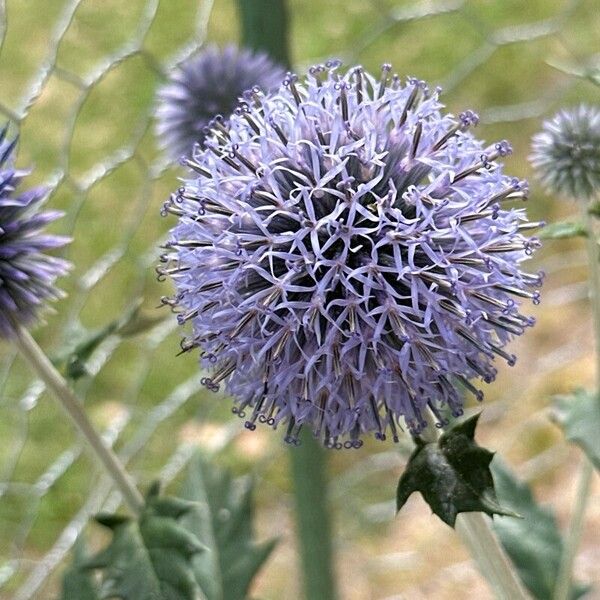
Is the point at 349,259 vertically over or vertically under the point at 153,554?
over

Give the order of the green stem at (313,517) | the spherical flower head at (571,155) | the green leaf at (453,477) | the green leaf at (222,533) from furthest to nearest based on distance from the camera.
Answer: the green stem at (313,517)
the green leaf at (222,533)
the spherical flower head at (571,155)
the green leaf at (453,477)

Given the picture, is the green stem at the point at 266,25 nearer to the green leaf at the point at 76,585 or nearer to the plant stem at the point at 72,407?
the plant stem at the point at 72,407

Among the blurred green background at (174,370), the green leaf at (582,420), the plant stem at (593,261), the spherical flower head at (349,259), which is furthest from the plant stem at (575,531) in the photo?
the blurred green background at (174,370)

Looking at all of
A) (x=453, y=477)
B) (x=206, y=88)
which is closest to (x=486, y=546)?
(x=453, y=477)

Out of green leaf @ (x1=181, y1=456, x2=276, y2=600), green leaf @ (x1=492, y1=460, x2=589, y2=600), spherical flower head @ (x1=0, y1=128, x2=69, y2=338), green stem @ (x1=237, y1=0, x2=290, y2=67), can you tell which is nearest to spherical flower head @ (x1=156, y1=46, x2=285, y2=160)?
green stem @ (x1=237, y1=0, x2=290, y2=67)

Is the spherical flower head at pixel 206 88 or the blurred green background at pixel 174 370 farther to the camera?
the blurred green background at pixel 174 370

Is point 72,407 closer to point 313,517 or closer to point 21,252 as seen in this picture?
point 21,252

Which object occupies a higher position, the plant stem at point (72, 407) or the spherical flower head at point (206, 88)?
the spherical flower head at point (206, 88)
